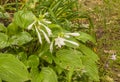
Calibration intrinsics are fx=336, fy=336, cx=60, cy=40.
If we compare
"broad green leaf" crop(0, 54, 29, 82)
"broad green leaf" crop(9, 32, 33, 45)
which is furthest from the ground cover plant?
"broad green leaf" crop(0, 54, 29, 82)

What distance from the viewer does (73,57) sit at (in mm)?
2713

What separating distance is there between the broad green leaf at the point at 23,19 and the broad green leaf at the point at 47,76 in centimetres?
41

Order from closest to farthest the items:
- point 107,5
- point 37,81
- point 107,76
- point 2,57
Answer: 1. point 2,57
2. point 37,81
3. point 107,76
4. point 107,5

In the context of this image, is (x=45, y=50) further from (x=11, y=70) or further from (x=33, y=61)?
(x=11, y=70)

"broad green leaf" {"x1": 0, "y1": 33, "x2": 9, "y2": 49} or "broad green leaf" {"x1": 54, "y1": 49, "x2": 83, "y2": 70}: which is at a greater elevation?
"broad green leaf" {"x1": 0, "y1": 33, "x2": 9, "y2": 49}

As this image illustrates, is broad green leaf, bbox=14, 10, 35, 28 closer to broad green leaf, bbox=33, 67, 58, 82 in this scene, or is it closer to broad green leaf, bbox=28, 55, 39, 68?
broad green leaf, bbox=28, 55, 39, 68

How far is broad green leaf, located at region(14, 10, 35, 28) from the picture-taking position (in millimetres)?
2719

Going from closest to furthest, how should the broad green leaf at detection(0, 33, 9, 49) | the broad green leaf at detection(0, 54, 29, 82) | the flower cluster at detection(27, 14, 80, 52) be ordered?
the broad green leaf at detection(0, 54, 29, 82), the flower cluster at detection(27, 14, 80, 52), the broad green leaf at detection(0, 33, 9, 49)

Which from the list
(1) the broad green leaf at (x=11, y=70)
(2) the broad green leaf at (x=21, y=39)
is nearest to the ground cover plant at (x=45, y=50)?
(2) the broad green leaf at (x=21, y=39)

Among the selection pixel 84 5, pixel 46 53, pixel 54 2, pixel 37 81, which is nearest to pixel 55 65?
pixel 46 53

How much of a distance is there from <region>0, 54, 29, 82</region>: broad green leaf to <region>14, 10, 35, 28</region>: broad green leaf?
1.55ft

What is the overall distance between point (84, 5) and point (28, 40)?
2.43 meters

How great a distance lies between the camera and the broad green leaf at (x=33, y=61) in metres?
2.59

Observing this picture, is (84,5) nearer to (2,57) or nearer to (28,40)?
(28,40)
